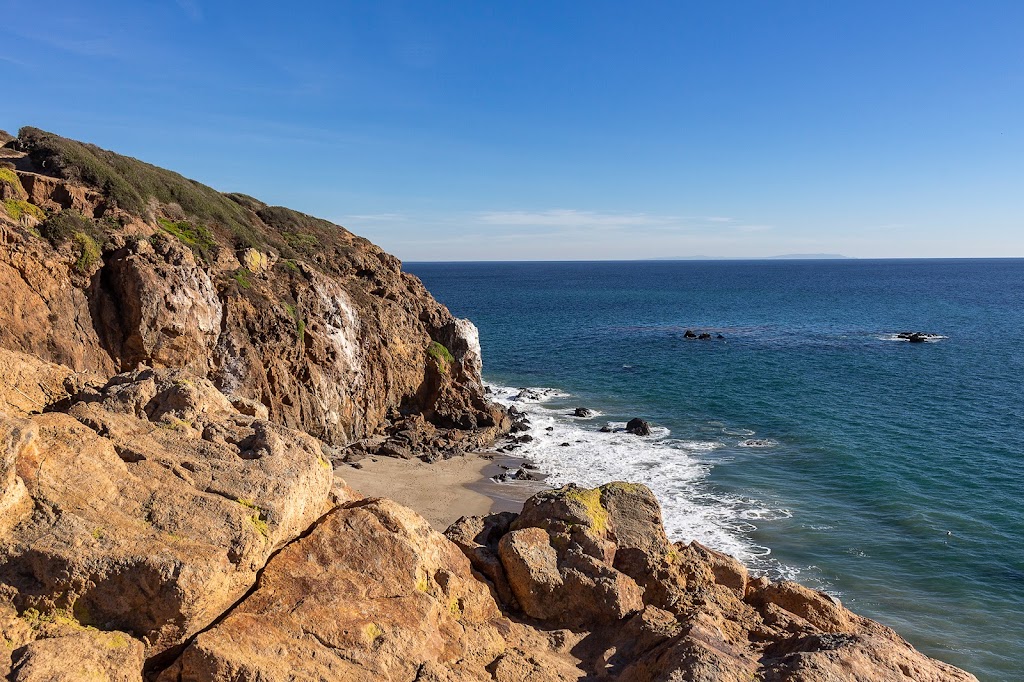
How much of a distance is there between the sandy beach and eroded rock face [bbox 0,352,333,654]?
59.2 feet

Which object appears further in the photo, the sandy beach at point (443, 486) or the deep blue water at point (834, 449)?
the sandy beach at point (443, 486)

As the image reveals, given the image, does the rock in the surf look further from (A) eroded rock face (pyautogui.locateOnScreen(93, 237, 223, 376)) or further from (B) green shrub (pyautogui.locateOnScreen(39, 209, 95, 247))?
(B) green shrub (pyautogui.locateOnScreen(39, 209, 95, 247))

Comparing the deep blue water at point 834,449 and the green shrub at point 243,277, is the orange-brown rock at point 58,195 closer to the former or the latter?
the green shrub at point 243,277

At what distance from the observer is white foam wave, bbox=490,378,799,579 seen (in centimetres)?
2720

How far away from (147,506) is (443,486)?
24431 mm

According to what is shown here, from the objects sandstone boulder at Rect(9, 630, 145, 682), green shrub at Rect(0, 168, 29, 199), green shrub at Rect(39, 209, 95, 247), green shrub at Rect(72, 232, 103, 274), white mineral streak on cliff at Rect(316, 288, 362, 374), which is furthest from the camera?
white mineral streak on cliff at Rect(316, 288, 362, 374)

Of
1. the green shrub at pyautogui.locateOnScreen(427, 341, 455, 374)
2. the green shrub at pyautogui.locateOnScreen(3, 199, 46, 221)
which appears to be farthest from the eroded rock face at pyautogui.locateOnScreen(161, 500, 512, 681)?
the green shrub at pyautogui.locateOnScreen(427, 341, 455, 374)

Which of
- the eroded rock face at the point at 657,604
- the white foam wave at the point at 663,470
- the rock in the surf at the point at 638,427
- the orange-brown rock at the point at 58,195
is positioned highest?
the orange-brown rock at the point at 58,195

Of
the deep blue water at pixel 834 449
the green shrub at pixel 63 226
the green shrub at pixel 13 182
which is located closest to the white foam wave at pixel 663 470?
the deep blue water at pixel 834 449

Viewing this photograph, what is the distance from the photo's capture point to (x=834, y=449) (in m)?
37.4

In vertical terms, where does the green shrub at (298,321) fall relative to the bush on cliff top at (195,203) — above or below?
below

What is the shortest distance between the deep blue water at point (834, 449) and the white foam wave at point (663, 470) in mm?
127

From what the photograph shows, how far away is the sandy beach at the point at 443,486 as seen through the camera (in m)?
28.9

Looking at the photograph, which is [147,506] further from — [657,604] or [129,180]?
[129,180]
